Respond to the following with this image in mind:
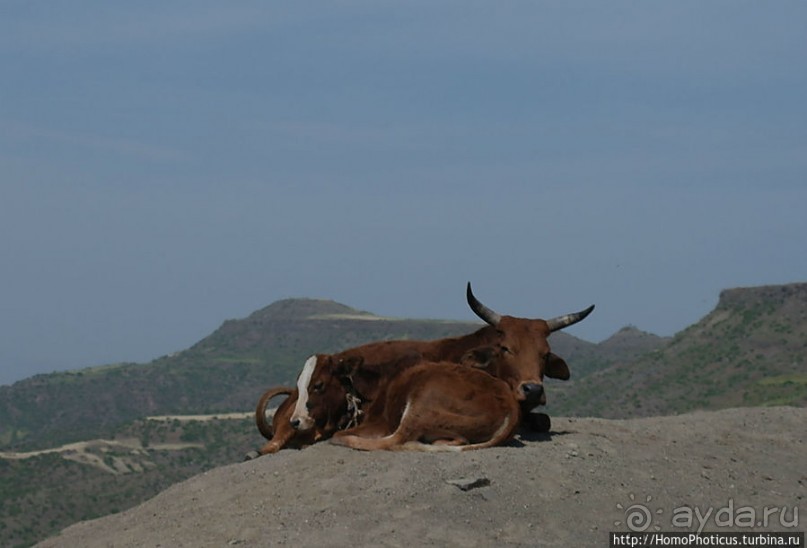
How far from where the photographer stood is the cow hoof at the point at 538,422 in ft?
43.4

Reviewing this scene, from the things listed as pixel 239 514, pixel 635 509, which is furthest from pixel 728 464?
pixel 239 514

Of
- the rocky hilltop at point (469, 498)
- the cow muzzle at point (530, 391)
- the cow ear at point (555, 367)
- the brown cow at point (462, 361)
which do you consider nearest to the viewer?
the rocky hilltop at point (469, 498)

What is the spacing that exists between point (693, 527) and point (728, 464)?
8.74 feet

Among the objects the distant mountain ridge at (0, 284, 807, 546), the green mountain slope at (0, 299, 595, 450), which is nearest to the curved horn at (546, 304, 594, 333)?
the distant mountain ridge at (0, 284, 807, 546)

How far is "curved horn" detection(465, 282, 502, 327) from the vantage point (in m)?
13.3

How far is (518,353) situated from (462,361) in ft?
2.05

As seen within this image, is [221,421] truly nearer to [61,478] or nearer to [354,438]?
[61,478]

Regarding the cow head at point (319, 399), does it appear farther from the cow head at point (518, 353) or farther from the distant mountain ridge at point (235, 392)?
the distant mountain ridge at point (235, 392)

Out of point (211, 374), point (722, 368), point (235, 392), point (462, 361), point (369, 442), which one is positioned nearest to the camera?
point (369, 442)

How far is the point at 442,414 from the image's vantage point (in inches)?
471

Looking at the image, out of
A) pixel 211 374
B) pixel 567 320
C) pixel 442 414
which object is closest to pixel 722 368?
pixel 567 320

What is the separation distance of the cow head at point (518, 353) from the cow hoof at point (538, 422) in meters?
0.30

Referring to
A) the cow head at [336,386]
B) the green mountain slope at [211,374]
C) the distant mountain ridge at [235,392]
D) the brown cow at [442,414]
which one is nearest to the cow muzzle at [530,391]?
the brown cow at [442,414]

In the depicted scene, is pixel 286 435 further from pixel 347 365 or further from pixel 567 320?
pixel 567 320
